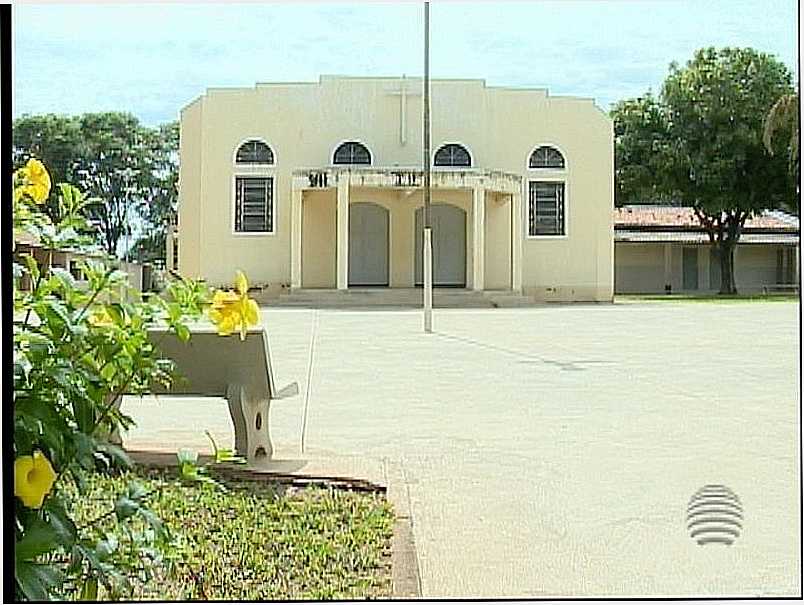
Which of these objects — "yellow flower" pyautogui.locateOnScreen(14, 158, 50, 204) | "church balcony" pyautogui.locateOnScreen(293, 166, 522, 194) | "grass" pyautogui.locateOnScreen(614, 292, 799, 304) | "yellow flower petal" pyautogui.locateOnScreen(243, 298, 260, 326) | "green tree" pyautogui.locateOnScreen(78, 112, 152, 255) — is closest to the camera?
"yellow flower" pyautogui.locateOnScreen(14, 158, 50, 204)

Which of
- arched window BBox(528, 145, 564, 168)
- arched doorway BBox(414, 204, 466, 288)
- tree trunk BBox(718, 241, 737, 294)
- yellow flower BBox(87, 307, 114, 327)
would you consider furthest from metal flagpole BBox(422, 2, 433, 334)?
yellow flower BBox(87, 307, 114, 327)

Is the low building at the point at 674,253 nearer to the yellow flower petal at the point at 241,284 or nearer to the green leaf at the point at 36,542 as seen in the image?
the yellow flower petal at the point at 241,284

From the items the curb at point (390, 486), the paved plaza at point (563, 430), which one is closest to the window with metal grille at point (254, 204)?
the paved plaza at point (563, 430)

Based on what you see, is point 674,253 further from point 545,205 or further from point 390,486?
point 390,486

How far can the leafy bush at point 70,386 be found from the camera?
4.83 feet

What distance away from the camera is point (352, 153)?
2.79 meters

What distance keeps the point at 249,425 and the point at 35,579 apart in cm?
89

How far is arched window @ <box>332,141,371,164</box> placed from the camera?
2.78m

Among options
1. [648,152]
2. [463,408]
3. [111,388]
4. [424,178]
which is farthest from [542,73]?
[111,388]

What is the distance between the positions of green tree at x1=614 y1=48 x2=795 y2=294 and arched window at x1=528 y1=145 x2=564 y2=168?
13.2 inches

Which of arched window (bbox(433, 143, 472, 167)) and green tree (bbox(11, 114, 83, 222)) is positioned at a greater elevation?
arched window (bbox(433, 143, 472, 167))

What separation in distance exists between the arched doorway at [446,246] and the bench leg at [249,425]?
69 cm

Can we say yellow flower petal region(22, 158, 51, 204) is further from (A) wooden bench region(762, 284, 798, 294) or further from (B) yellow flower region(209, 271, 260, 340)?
(A) wooden bench region(762, 284, 798, 294)

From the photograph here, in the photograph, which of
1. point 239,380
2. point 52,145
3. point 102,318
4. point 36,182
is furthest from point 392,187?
point 102,318
